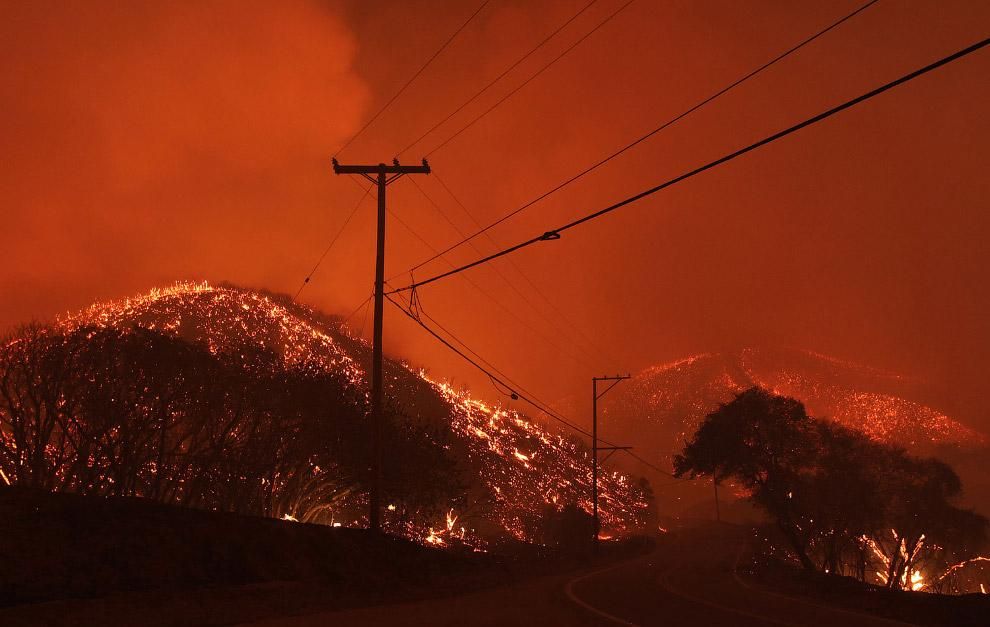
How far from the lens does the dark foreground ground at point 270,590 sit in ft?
40.6

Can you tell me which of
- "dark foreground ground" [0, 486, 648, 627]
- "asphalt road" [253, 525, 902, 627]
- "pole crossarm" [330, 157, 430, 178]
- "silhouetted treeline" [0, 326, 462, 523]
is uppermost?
"pole crossarm" [330, 157, 430, 178]

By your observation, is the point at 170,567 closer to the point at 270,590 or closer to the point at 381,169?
the point at 270,590

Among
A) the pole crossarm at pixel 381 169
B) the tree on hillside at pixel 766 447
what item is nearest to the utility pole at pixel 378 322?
the pole crossarm at pixel 381 169

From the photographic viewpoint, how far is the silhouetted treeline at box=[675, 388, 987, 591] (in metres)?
42.3

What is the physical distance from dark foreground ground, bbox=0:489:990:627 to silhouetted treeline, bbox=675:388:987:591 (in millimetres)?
21696

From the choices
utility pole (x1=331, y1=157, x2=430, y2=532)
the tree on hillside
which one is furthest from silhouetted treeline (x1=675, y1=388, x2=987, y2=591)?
utility pole (x1=331, y1=157, x2=430, y2=532)

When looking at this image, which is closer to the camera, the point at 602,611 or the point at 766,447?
the point at 602,611

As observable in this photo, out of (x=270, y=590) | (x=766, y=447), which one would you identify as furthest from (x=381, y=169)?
(x=766, y=447)

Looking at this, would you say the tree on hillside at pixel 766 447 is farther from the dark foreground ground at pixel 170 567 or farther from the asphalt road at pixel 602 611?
the dark foreground ground at pixel 170 567

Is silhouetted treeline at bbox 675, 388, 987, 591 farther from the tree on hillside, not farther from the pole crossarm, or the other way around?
the pole crossarm

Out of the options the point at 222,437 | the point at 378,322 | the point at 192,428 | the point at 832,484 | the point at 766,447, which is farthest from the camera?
the point at 832,484

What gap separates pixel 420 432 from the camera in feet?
147

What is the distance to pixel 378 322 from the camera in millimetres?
22375

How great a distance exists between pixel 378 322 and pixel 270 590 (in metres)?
9.12
